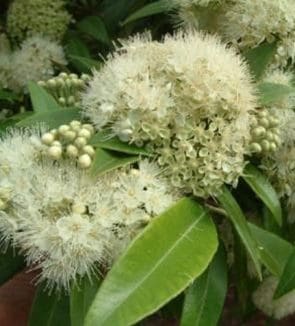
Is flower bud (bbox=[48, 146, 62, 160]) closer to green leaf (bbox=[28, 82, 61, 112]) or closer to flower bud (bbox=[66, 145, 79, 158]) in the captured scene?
flower bud (bbox=[66, 145, 79, 158])

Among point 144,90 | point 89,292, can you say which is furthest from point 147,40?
point 89,292

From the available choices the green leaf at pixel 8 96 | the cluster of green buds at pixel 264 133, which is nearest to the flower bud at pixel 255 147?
the cluster of green buds at pixel 264 133

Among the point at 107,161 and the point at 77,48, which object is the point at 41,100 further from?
the point at 77,48

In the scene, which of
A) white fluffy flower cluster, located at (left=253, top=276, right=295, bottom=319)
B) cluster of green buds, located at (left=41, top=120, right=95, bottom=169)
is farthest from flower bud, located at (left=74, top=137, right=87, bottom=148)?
white fluffy flower cluster, located at (left=253, top=276, right=295, bottom=319)

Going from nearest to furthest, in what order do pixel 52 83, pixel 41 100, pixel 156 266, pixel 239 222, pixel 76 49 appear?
pixel 156 266
pixel 239 222
pixel 41 100
pixel 52 83
pixel 76 49

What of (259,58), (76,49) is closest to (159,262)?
(259,58)

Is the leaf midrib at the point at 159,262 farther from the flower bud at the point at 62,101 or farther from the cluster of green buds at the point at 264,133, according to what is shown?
the flower bud at the point at 62,101

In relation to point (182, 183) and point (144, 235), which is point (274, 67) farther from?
point (144, 235)
